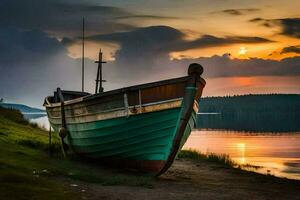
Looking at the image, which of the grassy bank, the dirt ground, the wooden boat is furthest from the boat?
the dirt ground

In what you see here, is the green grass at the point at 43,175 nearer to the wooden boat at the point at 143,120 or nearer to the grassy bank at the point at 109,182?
the grassy bank at the point at 109,182

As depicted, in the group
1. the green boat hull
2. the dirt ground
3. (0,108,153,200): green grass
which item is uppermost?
the green boat hull

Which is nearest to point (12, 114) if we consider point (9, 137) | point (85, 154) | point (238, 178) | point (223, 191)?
point (9, 137)

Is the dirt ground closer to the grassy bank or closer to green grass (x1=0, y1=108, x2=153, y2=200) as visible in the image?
the grassy bank

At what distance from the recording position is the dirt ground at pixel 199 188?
532 inches

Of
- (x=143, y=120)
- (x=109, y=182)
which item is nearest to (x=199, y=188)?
(x=109, y=182)

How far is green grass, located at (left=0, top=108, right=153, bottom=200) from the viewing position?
38.9 ft

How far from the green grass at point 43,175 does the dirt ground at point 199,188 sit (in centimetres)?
61

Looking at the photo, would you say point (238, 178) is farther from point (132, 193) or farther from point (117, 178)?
point (132, 193)

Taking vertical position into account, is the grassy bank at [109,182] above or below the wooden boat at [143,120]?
below

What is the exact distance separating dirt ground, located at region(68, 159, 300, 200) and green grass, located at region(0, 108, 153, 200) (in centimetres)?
61

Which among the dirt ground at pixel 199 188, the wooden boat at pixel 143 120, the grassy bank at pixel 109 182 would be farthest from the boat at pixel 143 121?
the dirt ground at pixel 199 188

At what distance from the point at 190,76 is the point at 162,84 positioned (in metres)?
A: 1.01

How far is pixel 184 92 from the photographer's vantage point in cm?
1648
